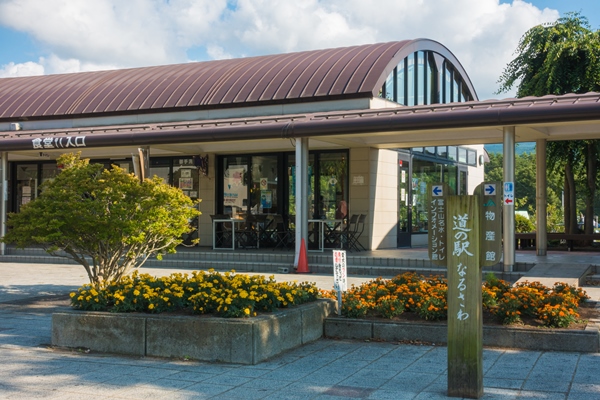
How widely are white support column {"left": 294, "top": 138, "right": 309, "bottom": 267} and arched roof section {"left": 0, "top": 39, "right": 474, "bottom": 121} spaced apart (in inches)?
147

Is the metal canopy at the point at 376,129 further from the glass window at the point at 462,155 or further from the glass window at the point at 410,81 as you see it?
the glass window at the point at 462,155

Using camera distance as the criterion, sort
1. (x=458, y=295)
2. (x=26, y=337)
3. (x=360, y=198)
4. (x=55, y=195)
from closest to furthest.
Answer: (x=458, y=295), (x=26, y=337), (x=55, y=195), (x=360, y=198)

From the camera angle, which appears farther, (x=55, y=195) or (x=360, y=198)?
(x=360, y=198)

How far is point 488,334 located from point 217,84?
1641 cm

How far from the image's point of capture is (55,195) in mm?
10383

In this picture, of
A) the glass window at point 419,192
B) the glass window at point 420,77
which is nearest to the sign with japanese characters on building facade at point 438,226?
the glass window at point 419,192

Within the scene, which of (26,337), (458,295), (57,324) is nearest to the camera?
(458,295)

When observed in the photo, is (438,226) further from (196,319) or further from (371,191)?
(371,191)

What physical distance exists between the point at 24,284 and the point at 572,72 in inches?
645

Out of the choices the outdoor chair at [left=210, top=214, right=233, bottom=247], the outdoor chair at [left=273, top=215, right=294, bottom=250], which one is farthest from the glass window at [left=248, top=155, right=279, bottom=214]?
the outdoor chair at [left=210, top=214, right=233, bottom=247]

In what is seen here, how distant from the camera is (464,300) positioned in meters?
5.80

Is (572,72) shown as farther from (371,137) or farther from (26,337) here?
(26,337)

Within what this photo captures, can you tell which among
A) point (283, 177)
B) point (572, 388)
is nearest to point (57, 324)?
point (572, 388)

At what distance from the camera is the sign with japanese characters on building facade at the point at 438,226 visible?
6.02 metres
